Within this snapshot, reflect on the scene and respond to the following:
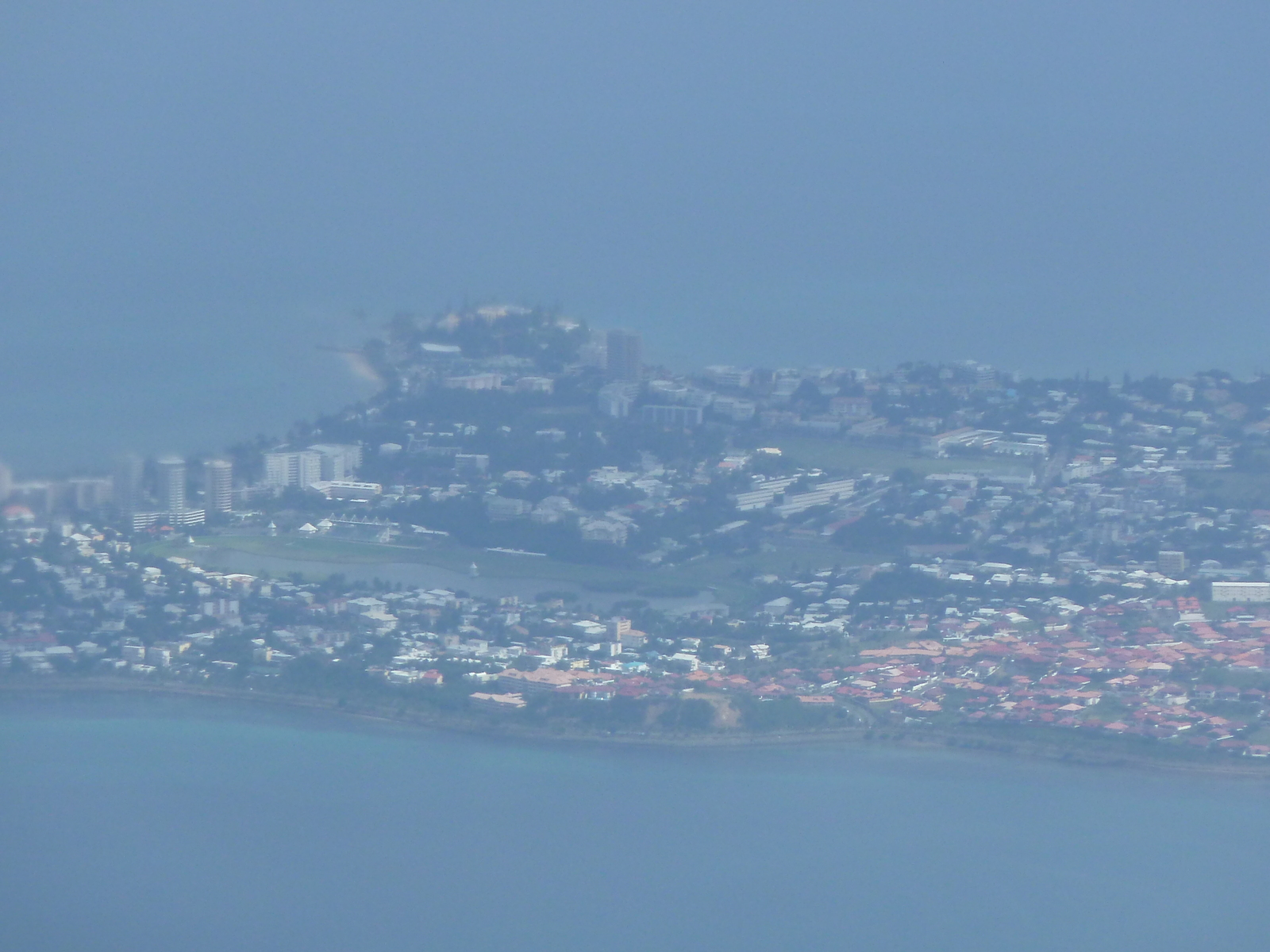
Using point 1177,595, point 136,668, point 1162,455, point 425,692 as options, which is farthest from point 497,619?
point 1162,455

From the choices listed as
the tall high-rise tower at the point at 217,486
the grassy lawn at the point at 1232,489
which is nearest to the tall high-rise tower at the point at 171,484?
the tall high-rise tower at the point at 217,486

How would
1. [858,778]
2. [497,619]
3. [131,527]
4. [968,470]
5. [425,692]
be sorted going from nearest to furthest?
[858,778] → [425,692] → [497,619] → [131,527] → [968,470]

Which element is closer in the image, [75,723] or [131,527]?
[75,723]

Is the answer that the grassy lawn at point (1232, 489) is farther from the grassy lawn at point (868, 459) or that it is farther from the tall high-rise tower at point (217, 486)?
the tall high-rise tower at point (217, 486)

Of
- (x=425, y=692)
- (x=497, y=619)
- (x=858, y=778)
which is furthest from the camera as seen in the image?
(x=497, y=619)

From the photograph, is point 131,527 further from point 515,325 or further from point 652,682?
point 515,325

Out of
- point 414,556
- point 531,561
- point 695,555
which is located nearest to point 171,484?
point 414,556

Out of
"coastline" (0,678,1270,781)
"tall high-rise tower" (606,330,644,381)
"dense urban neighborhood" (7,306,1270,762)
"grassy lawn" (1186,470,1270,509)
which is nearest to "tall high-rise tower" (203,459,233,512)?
"dense urban neighborhood" (7,306,1270,762)
